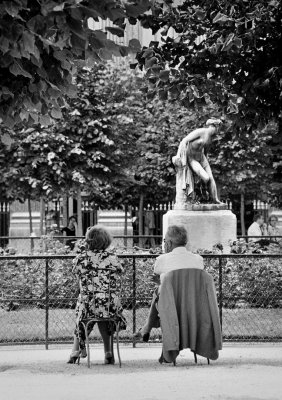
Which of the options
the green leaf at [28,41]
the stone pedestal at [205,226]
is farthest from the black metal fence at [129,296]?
the stone pedestal at [205,226]

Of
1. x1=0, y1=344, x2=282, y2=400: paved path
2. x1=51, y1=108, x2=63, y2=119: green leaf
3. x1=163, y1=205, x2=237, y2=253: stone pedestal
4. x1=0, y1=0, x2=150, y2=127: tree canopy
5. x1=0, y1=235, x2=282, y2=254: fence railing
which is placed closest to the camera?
x1=0, y1=0, x2=150, y2=127: tree canopy

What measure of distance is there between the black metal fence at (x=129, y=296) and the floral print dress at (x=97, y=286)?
6.24ft

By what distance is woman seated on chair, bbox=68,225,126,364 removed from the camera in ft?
36.4

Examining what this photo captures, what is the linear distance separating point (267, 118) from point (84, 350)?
15.5ft

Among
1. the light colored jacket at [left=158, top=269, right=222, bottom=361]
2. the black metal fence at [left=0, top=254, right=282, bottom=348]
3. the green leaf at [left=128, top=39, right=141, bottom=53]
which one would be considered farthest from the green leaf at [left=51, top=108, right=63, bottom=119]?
the black metal fence at [left=0, top=254, right=282, bottom=348]

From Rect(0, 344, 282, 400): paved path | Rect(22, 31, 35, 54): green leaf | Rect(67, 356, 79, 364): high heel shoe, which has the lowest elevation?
Rect(0, 344, 282, 400): paved path

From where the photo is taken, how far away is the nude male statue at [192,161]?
2034cm

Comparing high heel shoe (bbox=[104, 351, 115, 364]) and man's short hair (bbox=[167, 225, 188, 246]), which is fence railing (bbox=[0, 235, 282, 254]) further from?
man's short hair (bbox=[167, 225, 188, 246])

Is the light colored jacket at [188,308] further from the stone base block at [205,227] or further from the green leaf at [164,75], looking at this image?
the stone base block at [205,227]

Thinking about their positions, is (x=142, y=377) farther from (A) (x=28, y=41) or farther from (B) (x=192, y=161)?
(B) (x=192, y=161)

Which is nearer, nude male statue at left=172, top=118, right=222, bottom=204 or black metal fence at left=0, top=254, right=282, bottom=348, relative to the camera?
black metal fence at left=0, top=254, right=282, bottom=348

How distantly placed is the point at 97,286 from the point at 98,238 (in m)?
0.50

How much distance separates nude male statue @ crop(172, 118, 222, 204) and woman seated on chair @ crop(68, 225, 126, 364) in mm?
9242

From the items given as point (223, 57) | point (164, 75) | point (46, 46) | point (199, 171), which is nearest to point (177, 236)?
point (164, 75)
